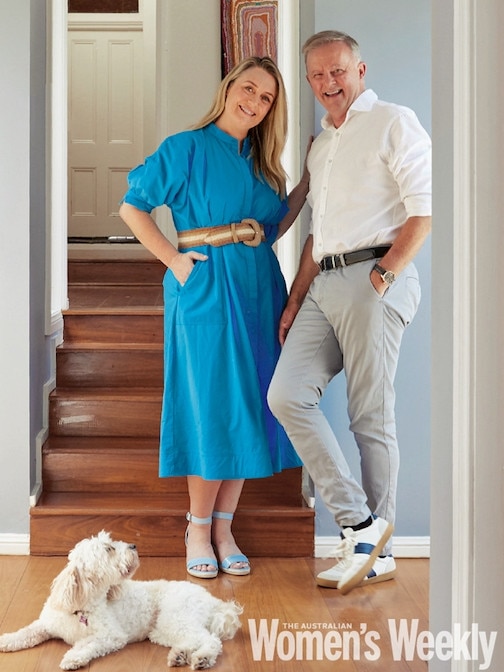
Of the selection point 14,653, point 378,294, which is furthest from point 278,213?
point 14,653

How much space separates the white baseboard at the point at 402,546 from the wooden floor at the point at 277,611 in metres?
0.04

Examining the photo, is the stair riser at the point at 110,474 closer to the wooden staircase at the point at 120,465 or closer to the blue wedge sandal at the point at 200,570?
the wooden staircase at the point at 120,465

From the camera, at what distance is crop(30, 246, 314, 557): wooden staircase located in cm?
311

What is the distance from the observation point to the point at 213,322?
2859 millimetres

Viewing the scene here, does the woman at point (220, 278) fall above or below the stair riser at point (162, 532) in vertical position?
above

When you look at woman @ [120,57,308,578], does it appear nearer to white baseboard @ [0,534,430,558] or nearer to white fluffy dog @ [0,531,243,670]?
white baseboard @ [0,534,430,558]

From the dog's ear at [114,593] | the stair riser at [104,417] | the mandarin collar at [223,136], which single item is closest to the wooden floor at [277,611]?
the dog's ear at [114,593]

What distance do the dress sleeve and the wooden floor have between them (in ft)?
4.03

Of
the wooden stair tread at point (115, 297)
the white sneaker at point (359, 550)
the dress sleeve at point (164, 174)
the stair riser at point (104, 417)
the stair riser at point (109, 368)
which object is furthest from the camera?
the wooden stair tread at point (115, 297)

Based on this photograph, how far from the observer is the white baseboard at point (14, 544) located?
3.11 meters

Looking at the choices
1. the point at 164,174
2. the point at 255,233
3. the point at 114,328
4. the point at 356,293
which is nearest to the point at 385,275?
the point at 356,293

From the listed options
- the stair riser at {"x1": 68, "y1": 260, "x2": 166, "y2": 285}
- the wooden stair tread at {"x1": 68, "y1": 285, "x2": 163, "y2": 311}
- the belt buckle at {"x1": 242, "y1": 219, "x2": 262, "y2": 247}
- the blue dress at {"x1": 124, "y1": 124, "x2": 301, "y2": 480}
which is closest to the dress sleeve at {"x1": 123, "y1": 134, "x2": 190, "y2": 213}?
the blue dress at {"x1": 124, "y1": 124, "x2": 301, "y2": 480}

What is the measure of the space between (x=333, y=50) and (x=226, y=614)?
64.6 inches

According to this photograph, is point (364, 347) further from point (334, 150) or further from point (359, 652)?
point (359, 652)
